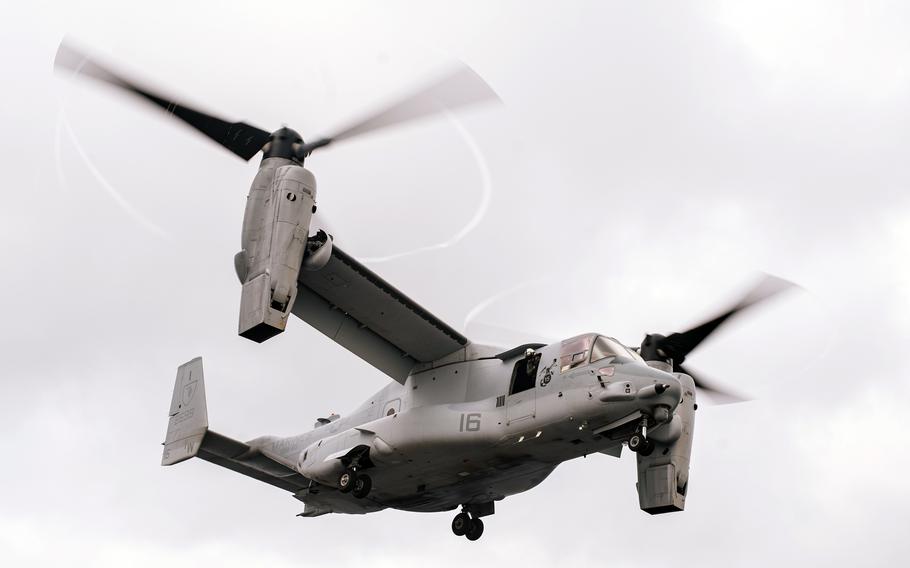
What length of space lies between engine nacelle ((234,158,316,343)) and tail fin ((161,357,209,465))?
14.8ft

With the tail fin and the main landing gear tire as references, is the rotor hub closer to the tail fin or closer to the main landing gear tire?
the tail fin

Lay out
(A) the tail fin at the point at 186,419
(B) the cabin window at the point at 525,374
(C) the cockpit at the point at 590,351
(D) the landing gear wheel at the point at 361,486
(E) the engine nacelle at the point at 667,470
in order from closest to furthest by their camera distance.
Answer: (C) the cockpit at the point at 590,351 < (B) the cabin window at the point at 525,374 < (D) the landing gear wheel at the point at 361,486 < (A) the tail fin at the point at 186,419 < (E) the engine nacelle at the point at 667,470

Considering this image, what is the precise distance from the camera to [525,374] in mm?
24016

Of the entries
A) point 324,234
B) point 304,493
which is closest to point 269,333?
point 324,234

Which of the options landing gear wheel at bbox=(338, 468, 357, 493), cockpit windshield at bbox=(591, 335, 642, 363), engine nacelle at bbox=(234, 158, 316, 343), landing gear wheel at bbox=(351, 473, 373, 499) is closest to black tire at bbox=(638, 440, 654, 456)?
cockpit windshield at bbox=(591, 335, 642, 363)

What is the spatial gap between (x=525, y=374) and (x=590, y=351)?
4.84 feet

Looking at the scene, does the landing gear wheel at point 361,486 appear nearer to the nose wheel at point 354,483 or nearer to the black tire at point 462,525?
the nose wheel at point 354,483

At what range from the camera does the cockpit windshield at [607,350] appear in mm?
23250

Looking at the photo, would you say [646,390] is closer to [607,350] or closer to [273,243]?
[607,350]

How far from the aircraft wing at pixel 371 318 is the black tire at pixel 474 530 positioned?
3864 mm

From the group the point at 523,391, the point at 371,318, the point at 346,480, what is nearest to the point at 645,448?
the point at 523,391

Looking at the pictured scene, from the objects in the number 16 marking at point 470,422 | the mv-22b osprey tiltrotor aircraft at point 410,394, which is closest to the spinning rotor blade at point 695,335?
the mv-22b osprey tiltrotor aircraft at point 410,394

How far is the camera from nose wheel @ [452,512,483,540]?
27.4 metres

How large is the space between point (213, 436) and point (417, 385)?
14.3ft
